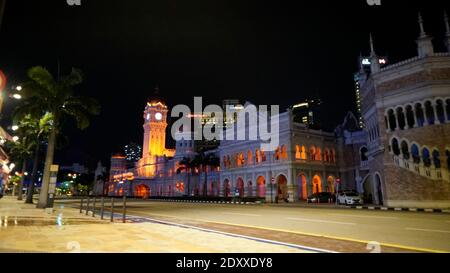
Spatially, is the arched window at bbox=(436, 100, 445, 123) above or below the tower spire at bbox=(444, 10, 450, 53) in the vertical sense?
below

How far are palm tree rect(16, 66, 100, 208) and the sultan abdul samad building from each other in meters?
25.3

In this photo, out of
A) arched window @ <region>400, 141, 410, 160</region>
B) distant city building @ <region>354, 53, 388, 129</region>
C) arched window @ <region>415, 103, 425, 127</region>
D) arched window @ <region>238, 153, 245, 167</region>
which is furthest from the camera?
arched window @ <region>238, 153, 245, 167</region>

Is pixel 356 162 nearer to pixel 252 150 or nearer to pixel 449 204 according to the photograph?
pixel 252 150

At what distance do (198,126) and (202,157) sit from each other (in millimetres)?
101235

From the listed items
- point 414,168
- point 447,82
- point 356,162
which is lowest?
point 414,168

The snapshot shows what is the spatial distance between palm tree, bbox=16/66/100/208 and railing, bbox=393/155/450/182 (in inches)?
998

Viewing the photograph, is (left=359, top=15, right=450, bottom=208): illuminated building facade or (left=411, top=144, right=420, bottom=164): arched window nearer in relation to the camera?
(left=359, top=15, right=450, bottom=208): illuminated building facade

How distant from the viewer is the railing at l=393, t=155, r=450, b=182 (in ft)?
78.4

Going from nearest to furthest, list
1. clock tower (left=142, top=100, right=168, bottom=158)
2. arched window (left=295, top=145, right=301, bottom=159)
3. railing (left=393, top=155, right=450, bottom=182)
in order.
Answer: railing (left=393, top=155, right=450, bottom=182) < arched window (left=295, top=145, right=301, bottom=159) < clock tower (left=142, top=100, right=168, bottom=158)

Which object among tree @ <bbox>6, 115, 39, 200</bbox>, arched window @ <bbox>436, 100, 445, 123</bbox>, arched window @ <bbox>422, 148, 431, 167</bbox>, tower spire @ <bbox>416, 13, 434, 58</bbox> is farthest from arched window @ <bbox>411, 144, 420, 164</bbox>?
tree @ <bbox>6, 115, 39, 200</bbox>

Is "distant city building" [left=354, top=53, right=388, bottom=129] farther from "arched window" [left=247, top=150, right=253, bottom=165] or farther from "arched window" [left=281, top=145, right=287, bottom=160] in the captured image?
"arched window" [left=247, top=150, right=253, bottom=165]

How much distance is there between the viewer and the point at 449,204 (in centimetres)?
2327

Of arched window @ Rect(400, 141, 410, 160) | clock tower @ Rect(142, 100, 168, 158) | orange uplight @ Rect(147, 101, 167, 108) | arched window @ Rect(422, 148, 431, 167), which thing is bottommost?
arched window @ Rect(422, 148, 431, 167)
